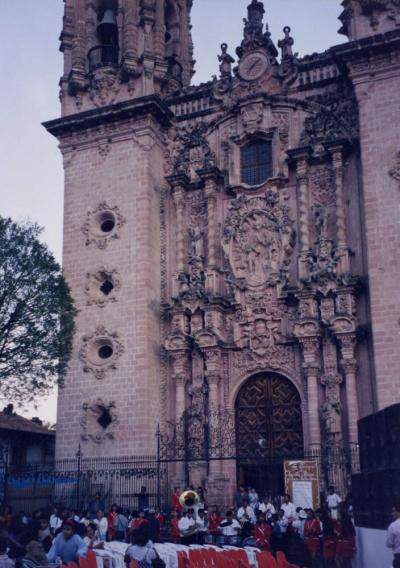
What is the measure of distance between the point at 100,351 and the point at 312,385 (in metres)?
6.98

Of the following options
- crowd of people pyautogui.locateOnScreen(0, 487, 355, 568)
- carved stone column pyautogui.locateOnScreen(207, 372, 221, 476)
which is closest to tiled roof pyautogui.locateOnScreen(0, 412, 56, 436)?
carved stone column pyautogui.locateOnScreen(207, 372, 221, 476)

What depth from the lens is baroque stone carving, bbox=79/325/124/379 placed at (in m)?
23.8

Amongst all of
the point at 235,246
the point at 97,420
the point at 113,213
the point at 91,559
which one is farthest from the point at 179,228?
the point at 91,559

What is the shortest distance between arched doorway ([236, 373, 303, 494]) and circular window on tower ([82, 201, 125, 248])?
663 centimetres

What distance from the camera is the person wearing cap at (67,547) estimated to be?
388 inches

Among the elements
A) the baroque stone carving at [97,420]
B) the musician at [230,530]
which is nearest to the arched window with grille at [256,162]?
the baroque stone carving at [97,420]

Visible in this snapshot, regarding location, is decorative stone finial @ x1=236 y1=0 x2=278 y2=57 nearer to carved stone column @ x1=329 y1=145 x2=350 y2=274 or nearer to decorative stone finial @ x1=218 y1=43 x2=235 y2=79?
decorative stone finial @ x1=218 y1=43 x2=235 y2=79

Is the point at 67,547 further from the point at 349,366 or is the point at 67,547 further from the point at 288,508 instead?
the point at 349,366

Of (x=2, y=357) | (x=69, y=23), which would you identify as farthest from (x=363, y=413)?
(x=69, y=23)

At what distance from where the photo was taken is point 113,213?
2527cm

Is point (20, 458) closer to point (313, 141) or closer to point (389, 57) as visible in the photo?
point (313, 141)

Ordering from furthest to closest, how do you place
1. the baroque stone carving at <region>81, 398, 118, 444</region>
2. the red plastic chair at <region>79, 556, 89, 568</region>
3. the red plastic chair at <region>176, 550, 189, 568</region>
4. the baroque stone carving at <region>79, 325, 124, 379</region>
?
the baroque stone carving at <region>79, 325, 124, 379</region>, the baroque stone carving at <region>81, 398, 118, 444</region>, the red plastic chair at <region>176, 550, 189, 568</region>, the red plastic chair at <region>79, 556, 89, 568</region>

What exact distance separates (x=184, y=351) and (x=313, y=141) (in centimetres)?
772

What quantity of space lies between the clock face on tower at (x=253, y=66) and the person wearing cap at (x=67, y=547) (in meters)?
18.7
